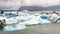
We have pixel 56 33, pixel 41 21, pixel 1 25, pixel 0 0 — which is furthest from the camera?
pixel 0 0

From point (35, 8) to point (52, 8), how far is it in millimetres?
169

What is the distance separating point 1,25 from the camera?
2.54 feet

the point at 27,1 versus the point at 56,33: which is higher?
the point at 27,1

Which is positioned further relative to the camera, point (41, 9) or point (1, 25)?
point (41, 9)

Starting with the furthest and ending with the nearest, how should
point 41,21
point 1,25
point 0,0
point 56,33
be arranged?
point 0,0
point 41,21
point 1,25
point 56,33

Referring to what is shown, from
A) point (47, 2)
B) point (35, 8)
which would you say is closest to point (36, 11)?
point (35, 8)

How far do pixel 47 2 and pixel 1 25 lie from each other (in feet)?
1.97

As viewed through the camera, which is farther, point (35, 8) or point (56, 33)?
point (35, 8)

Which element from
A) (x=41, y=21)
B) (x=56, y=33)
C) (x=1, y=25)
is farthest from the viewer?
(x=41, y=21)

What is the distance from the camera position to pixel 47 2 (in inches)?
48.1

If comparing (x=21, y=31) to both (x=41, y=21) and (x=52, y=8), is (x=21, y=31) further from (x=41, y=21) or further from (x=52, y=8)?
(x=52, y=8)

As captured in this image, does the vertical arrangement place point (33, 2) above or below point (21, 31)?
above

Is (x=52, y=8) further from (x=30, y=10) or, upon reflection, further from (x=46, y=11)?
(x=30, y=10)

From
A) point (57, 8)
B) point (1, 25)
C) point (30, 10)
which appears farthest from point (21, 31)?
point (57, 8)
